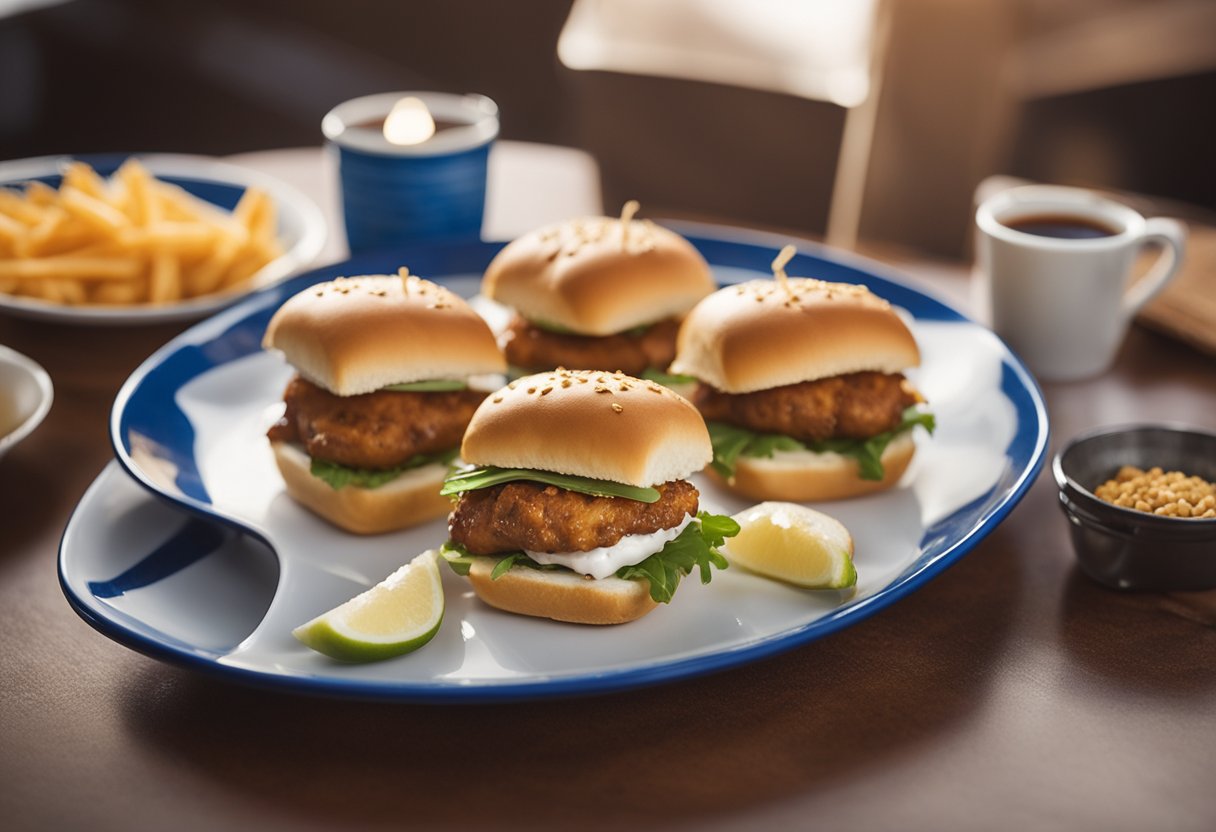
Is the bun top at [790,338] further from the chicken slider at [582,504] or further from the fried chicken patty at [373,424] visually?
the fried chicken patty at [373,424]

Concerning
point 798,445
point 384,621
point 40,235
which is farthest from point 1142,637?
point 40,235

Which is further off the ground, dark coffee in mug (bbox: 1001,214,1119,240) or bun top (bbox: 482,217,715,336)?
dark coffee in mug (bbox: 1001,214,1119,240)

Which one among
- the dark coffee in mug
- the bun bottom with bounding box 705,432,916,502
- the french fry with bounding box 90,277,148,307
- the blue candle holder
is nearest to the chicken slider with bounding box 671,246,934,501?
the bun bottom with bounding box 705,432,916,502

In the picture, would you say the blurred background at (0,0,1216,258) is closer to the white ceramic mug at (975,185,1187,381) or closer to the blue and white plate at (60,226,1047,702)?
the white ceramic mug at (975,185,1187,381)

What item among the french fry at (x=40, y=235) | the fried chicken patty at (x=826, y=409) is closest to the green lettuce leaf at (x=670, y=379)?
the fried chicken patty at (x=826, y=409)

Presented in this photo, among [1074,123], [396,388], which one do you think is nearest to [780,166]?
[1074,123]

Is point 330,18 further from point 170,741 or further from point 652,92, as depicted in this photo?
point 170,741
